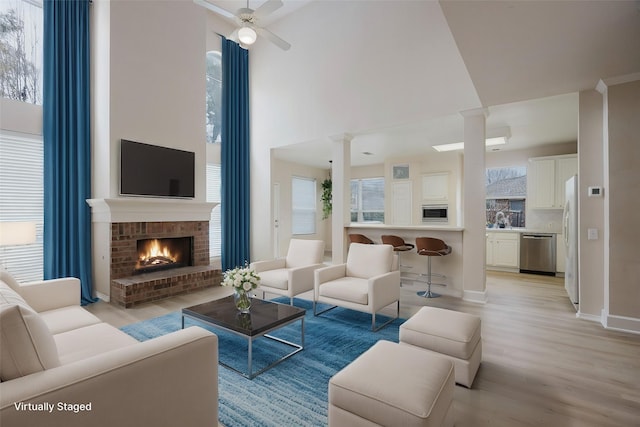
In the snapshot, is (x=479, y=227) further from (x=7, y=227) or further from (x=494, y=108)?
(x=7, y=227)

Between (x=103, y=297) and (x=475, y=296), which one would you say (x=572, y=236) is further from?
(x=103, y=297)

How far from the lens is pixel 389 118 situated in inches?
199

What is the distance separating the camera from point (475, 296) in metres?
→ 4.39

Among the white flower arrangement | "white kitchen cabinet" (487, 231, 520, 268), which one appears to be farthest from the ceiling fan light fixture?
"white kitchen cabinet" (487, 231, 520, 268)

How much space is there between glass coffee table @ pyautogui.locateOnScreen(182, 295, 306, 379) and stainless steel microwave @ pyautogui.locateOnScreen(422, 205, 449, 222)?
18.2 feet

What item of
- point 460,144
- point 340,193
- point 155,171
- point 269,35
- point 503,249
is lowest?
point 503,249

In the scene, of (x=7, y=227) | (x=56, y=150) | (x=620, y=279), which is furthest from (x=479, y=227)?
(x=56, y=150)

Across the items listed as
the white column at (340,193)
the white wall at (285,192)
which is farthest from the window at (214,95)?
the white column at (340,193)

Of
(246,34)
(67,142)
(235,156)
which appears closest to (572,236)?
(246,34)

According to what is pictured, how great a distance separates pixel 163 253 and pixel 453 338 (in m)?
4.68

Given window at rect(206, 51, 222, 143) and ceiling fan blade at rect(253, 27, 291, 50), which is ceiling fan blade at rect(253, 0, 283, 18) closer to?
ceiling fan blade at rect(253, 27, 291, 50)

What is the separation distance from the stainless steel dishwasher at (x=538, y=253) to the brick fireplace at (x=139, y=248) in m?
5.95

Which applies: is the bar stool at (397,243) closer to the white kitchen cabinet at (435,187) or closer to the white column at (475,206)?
the white column at (475,206)

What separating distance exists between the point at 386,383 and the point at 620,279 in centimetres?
337
